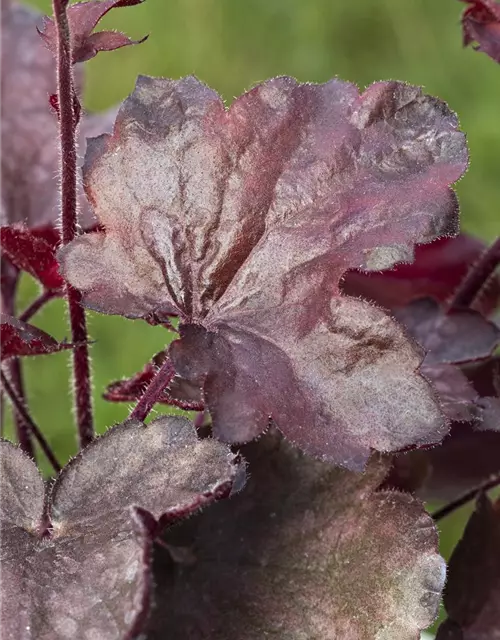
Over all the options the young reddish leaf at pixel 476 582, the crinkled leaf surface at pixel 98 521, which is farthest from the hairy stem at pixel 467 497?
the crinkled leaf surface at pixel 98 521

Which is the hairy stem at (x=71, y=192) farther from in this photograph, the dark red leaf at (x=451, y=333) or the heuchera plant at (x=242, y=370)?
the dark red leaf at (x=451, y=333)

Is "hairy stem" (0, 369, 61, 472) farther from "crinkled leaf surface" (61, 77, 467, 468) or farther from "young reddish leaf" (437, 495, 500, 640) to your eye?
"young reddish leaf" (437, 495, 500, 640)

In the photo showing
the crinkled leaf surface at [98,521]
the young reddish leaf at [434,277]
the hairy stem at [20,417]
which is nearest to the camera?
the crinkled leaf surface at [98,521]

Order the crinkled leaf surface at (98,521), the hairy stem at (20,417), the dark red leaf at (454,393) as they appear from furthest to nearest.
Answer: the hairy stem at (20,417) → the dark red leaf at (454,393) → the crinkled leaf surface at (98,521)

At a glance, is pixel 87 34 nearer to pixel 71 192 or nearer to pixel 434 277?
pixel 71 192

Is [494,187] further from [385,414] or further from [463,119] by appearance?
[385,414]

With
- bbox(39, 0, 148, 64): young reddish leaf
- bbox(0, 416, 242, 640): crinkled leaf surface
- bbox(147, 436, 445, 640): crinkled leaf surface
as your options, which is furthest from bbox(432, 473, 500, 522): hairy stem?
bbox(39, 0, 148, 64): young reddish leaf
